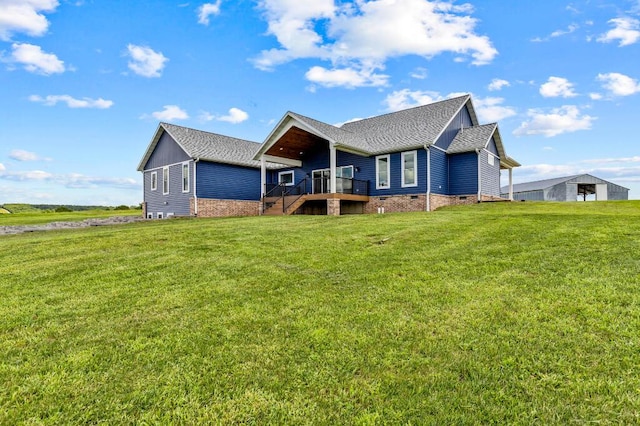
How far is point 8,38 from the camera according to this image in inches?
574

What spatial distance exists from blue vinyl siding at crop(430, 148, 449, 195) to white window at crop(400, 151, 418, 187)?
2.78 ft

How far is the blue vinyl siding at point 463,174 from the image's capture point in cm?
1770

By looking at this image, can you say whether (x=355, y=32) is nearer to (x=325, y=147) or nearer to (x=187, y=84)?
(x=325, y=147)

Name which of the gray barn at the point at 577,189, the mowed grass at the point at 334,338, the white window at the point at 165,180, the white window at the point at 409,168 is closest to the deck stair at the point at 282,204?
the white window at the point at 409,168

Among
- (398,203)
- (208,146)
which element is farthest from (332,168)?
(208,146)

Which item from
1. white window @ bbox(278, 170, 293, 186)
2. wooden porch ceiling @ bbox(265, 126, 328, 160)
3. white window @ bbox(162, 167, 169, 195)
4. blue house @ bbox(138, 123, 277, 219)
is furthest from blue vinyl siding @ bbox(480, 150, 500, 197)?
white window @ bbox(162, 167, 169, 195)

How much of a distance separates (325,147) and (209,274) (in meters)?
16.1

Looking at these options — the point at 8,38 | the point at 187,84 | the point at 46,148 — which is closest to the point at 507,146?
the point at 187,84

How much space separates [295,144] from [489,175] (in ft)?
37.1

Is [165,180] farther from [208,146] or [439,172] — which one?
[439,172]

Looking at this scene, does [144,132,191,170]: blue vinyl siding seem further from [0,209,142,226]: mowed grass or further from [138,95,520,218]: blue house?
[0,209,142,226]: mowed grass

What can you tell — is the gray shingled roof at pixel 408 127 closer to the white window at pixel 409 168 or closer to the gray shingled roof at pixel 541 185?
the white window at pixel 409 168

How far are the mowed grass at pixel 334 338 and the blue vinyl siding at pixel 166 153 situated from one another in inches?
623

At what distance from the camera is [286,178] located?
23297 mm
